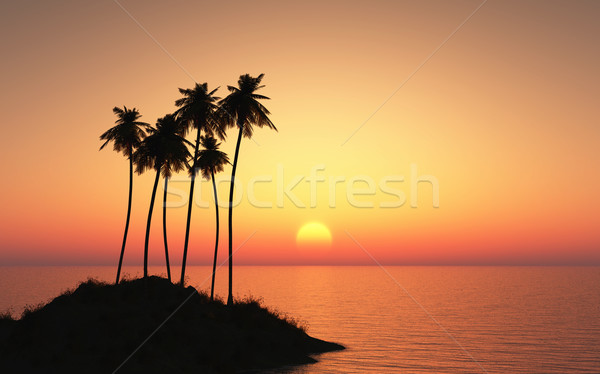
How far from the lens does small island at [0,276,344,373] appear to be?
3200 centimetres

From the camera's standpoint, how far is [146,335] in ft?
114

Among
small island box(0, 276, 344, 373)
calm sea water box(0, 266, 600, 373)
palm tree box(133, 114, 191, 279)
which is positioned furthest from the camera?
palm tree box(133, 114, 191, 279)

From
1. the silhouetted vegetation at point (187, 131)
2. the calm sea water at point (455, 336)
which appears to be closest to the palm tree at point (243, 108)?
the silhouetted vegetation at point (187, 131)

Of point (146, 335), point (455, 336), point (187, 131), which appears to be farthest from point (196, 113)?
point (455, 336)

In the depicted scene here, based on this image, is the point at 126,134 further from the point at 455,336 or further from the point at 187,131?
the point at 455,336

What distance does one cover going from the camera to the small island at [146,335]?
32000 mm

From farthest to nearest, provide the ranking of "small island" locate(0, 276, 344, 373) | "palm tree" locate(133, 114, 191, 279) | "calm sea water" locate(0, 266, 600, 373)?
"palm tree" locate(133, 114, 191, 279)
"calm sea water" locate(0, 266, 600, 373)
"small island" locate(0, 276, 344, 373)

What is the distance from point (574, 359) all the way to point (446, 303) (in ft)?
221

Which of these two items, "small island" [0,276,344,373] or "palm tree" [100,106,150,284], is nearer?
"small island" [0,276,344,373]

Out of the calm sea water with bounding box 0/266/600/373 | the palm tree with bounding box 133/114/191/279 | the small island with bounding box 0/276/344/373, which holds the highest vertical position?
the palm tree with bounding box 133/114/191/279

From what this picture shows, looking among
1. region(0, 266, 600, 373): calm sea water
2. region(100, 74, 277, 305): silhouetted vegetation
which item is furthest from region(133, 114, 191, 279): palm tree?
region(0, 266, 600, 373): calm sea water

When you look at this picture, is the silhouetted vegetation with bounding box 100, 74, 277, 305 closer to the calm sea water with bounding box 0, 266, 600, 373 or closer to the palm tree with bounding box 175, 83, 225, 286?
the palm tree with bounding box 175, 83, 225, 286

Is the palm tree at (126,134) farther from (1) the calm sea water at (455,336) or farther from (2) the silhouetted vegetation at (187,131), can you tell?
(1) the calm sea water at (455,336)

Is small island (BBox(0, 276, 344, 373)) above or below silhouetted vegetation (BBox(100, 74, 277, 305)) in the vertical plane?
below
